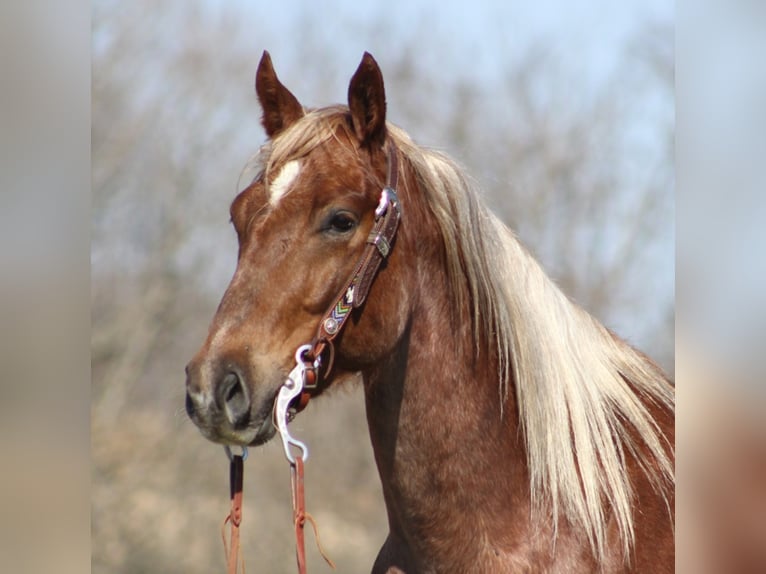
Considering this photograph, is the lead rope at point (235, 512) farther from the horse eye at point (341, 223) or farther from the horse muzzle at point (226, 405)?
the horse eye at point (341, 223)

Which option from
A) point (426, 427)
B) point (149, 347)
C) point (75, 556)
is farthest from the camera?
point (149, 347)

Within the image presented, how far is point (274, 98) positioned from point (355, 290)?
63cm

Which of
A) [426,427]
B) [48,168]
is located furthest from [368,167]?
[48,168]

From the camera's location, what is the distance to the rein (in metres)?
1.79

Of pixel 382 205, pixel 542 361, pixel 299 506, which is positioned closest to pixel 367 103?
pixel 382 205

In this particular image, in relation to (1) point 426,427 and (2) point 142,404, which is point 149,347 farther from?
(1) point 426,427

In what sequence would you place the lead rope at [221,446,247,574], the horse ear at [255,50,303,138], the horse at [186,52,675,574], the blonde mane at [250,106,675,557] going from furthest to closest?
the horse ear at [255,50,303,138] < the blonde mane at [250,106,675,557] < the horse at [186,52,675,574] < the lead rope at [221,446,247,574]

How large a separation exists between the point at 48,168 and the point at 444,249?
53.7 inches

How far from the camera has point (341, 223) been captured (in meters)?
1.95

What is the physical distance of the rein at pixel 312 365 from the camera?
1.79m

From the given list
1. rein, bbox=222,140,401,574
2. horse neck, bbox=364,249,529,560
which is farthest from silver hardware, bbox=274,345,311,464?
horse neck, bbox=364,249,529,560

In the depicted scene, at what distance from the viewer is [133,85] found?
6605mm

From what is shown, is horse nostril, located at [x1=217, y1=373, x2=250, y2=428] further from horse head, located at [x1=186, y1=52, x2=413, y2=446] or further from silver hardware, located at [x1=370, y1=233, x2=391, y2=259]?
silver hardware, located at [x1=370, y1=233, x2=391, y2=259]

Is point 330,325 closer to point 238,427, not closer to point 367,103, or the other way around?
point 238,427
